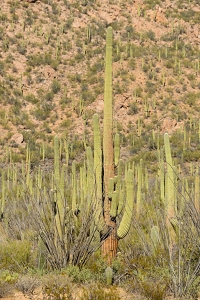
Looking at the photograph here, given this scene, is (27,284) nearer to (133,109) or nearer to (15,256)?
(15,256)

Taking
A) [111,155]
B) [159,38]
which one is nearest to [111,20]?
[159,38]

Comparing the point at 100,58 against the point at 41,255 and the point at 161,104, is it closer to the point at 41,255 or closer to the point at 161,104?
the point at 161,104

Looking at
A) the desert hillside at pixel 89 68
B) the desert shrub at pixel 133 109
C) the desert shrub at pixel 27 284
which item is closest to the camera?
the desert shrub at pixel 27 284

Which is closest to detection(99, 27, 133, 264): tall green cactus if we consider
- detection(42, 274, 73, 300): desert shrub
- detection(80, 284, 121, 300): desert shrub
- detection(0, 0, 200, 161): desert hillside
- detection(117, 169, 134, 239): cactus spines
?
detection(117, 169, 134, 239): cactus spines

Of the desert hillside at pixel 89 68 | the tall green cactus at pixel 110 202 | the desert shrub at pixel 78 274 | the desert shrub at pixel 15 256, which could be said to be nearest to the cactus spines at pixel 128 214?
the tall green cactus at pixel 110 202

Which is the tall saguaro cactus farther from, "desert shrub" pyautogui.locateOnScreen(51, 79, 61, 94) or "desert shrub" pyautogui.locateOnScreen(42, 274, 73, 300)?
"desert shrub" pyautogui.locateOnScreen(51, 79, 61, 94)

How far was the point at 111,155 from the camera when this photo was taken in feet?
20.7

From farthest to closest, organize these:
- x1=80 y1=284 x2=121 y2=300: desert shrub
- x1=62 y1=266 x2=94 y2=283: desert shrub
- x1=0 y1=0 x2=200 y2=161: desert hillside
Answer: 1. x1=0 y1=0 x2=200 y2=161: desert hillside
2. x1=62 y1=266 x2=94 y2=283: desert shrub
3. x1=80 y1=284 x2=121 y2=300: desert shrub

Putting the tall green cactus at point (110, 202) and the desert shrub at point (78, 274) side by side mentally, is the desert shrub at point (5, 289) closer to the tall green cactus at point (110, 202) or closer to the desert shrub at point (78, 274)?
the desert shrub at point (78, 274)

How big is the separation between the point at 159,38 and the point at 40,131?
15.9 m

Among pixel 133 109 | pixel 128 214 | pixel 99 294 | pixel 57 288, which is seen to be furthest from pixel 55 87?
pixel 99 294

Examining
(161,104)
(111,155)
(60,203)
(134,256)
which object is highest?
(161,104)

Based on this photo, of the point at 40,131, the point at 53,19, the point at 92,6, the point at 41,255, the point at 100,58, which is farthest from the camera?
the point at 92,6

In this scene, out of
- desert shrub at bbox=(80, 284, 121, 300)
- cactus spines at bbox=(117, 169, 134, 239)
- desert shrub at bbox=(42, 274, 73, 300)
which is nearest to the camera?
desert shrub at bbox=(80, 284, 121, 300)
